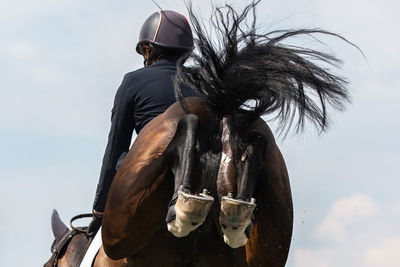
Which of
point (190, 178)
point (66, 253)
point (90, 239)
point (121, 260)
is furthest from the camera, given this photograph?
point (66, 253)

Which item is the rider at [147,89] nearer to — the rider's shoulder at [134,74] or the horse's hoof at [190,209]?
the rider's shoulder at [134,74]

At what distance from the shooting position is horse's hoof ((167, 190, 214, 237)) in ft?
19.4

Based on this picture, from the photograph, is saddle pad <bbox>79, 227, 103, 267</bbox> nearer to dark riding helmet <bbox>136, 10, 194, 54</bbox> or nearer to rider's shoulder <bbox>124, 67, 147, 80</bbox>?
rider's shoulder <bbox>124, 67, 147, 80</bbox>

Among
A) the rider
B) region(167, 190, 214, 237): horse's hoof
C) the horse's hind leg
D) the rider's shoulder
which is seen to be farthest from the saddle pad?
region(167, 190, 214, 237): horse's hoof

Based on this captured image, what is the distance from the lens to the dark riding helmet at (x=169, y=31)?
768cm

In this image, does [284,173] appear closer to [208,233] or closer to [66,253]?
[208,233]

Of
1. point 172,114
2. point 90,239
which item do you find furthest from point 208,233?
point 90,239

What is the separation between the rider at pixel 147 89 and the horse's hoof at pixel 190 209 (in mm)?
1368

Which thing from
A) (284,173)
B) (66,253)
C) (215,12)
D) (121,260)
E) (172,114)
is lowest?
(66,253)

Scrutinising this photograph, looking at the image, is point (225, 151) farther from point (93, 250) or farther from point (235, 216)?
point (93, 250)

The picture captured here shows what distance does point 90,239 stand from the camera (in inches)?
339

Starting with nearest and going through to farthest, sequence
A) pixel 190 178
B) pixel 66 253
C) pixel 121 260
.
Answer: pixel 190 178 → pixel 121 260 → pixel 66 253

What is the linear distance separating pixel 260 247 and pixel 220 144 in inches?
33.2

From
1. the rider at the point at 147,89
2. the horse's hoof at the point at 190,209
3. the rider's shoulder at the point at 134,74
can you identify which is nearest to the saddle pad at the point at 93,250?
the rider at the point at 147,89
